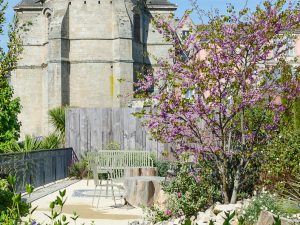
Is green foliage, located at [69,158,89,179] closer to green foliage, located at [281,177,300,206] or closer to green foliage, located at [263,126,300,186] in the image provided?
green foliage, located at [263,126,300,186]

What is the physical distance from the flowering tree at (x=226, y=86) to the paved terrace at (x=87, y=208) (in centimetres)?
222

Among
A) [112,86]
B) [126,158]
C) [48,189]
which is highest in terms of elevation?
[112,86]

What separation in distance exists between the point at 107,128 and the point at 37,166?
4521mm

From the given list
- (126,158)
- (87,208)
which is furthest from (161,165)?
(87,208)

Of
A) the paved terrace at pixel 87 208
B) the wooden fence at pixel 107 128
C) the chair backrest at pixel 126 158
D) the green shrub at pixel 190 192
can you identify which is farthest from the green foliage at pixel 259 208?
the wooden fence at pixel 107 128

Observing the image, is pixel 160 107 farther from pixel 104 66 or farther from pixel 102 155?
pixel 104 66

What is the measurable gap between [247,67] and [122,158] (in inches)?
367

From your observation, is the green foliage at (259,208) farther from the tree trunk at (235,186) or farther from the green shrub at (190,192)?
the green shrub at (190,192)

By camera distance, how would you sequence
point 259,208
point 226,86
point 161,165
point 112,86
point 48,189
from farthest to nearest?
point 112,86 → point 161,165 → point 48,189 → point 226,86 → point 259,208

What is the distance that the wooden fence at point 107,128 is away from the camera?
63.5 feet

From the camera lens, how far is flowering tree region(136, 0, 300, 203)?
27.0 ft

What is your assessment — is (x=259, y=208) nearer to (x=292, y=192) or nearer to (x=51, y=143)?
(x=292, y=192)

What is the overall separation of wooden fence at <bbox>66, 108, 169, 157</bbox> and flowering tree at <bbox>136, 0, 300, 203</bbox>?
34.1 feet

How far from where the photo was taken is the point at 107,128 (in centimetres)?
1945
